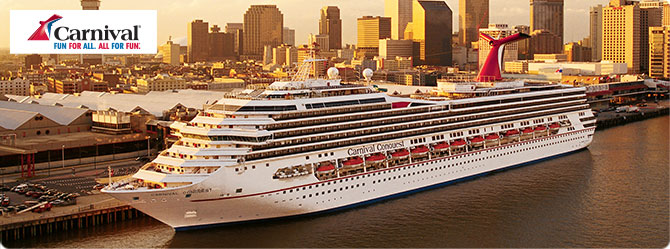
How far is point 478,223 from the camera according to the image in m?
25.0

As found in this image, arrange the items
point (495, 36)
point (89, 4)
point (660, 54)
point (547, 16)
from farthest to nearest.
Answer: point (547, 16) → point (89, 4) → point (660, 54) → point (495, 36)

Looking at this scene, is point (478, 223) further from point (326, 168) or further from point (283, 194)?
point (283, 194)

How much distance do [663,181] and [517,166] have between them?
5.90m

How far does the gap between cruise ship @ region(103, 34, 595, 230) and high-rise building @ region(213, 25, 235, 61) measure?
520 ft

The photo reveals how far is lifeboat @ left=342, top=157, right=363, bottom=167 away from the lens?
2559cm

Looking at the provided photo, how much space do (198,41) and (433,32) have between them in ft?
201

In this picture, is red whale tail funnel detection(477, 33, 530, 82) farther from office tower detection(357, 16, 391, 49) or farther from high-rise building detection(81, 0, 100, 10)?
office tower detection(357, 16, 391, 49)

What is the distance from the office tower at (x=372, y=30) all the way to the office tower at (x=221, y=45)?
34093mm

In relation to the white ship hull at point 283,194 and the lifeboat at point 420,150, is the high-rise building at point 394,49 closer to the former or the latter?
the white ship hull at point 283,194

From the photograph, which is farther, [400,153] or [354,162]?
[400,153]

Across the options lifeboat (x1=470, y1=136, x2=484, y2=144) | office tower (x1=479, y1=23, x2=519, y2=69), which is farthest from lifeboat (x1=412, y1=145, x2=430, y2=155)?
office tower (x1=479, y1=23, x2=519, y2=69)

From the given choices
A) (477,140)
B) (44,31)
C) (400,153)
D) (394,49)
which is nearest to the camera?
(400,153)

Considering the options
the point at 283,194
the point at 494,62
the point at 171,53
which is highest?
the point at 171,53

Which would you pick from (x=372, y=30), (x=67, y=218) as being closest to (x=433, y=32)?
(x=372, y=30)
